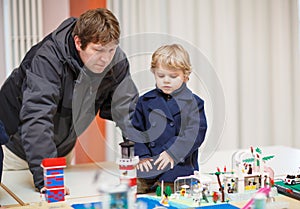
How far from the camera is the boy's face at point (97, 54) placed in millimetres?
1556

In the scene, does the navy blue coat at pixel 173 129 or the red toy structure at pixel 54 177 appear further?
the navy blue coat at pixel 173 129

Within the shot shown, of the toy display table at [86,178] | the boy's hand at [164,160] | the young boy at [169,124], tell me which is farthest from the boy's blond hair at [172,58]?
the toy display table at [86,178]

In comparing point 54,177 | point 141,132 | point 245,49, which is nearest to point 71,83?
point 141,132

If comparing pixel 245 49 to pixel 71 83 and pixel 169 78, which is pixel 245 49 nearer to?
pixel 71 83

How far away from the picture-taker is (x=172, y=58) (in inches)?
57.2

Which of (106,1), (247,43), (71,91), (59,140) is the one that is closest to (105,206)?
(71,91)

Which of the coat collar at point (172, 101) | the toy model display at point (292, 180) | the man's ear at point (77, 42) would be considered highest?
the man's ear at point (77, 42)

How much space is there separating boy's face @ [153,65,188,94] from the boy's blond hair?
1cm

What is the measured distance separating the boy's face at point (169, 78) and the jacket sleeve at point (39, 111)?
35 centimetres

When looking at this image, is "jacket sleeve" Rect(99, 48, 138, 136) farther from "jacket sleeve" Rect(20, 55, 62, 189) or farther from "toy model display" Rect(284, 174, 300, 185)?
"toy model display" Rect(284, 174, 300, 185)

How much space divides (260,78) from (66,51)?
167cm

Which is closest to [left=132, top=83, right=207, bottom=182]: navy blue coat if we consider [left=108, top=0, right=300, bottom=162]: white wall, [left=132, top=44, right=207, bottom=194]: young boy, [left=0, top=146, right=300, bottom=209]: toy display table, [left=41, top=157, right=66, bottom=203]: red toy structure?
[left=132, top=44, right=207, bottom=194]: young boy

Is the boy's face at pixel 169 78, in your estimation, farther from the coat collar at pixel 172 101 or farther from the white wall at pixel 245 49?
the white wall at pixel 245 49

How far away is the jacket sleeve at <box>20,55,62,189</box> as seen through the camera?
1.56m
